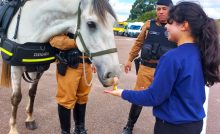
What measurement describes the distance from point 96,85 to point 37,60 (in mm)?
3862

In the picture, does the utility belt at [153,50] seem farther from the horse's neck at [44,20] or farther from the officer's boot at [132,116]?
the horse's neck at [44,20]

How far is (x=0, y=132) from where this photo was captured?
4133 mm

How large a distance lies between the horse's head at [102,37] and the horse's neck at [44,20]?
0.86 ft

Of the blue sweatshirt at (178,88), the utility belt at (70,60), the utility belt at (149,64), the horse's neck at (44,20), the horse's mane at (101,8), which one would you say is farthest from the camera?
the utility belt at (149,64)

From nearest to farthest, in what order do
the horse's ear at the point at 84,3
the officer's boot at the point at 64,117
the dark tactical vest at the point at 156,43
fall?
the horse's ear at the point at 84,3 < the officer's boot at the point at 64,117 < the dark tactical vest at the point at 156,43

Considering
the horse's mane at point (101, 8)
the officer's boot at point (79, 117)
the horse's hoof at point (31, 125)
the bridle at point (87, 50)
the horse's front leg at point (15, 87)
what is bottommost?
the horse's hoof at point (31, 125)

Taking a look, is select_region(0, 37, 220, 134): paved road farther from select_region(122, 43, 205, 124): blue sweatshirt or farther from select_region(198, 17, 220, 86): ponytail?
select_region(198, 17, 220, 86): ponytail

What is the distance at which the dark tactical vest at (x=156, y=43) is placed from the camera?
3.88 meters

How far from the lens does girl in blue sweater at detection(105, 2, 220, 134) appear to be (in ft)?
6.84

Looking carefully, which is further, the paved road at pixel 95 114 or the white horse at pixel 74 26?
the paved road at pixel 95 114

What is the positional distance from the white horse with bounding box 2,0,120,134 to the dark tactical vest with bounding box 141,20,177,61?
3.93 feet

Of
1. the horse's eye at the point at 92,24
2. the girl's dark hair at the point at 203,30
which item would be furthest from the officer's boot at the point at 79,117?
the girl's dark hair at the point at 203,30

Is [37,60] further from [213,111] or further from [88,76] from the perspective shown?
[213,111]

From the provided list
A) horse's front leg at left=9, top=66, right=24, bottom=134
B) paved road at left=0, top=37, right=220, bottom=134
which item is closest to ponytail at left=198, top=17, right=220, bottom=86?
horse's front leg at left=9, top=66, right=24, bottom=134
